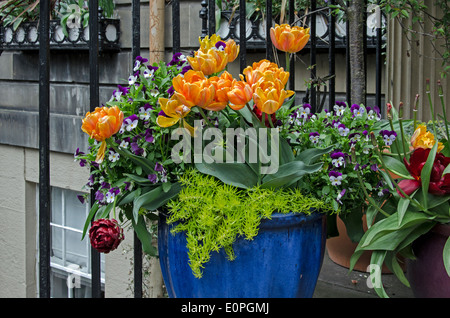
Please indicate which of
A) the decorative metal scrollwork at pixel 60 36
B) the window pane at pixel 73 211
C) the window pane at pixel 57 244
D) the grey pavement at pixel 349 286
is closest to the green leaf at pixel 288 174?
the grey pavement at pixel 349 286

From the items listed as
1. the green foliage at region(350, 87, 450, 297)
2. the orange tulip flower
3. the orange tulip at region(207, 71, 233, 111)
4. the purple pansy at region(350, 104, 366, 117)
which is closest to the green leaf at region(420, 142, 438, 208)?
the green foliage at region(350, 87, 450, 297)

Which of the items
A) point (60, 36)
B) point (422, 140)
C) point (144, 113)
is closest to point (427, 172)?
point (422, 140)

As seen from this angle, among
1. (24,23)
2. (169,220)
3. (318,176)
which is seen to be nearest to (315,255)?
(318,176)

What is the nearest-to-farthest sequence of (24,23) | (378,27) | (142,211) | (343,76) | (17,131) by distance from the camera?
(142,211), (378,27), (343,76), (24,23), (17,131)

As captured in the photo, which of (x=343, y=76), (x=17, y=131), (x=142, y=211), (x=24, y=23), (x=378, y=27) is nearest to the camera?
(x=142, y=211)

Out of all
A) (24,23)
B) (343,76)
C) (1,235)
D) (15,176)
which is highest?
(24,23)

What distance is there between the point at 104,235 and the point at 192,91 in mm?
359

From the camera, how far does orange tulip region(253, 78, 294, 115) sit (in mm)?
1196

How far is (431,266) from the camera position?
1321 mm

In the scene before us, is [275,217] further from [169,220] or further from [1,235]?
[1,235]

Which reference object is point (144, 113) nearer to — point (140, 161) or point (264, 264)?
point (140, 161)

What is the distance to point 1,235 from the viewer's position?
592 centimetres

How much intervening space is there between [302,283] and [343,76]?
2389 mm

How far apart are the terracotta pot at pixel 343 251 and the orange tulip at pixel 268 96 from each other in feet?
2.54
